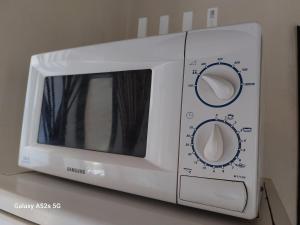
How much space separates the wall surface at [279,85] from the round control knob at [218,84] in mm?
433

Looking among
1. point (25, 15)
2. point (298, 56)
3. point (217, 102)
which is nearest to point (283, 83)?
point (298, 56)

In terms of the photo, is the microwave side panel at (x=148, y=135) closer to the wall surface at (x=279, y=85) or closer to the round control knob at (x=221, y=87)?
the round control knob at (x=221, y=87)

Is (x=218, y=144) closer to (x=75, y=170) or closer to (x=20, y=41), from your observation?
(x=75, y=170)

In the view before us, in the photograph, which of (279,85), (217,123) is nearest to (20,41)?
(217,123)

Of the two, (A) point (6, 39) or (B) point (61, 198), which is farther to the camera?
(A) point (6, 39)

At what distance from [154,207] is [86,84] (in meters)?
0.30

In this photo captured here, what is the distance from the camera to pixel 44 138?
0.57m

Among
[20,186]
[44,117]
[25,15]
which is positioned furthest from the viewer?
[25,15]

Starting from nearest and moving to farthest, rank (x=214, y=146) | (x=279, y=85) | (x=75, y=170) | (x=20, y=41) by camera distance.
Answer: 1. (x=214, y=146)
2. (x=75, y=170)
3. (x=20, y=41)
4. (x=279, y=85)

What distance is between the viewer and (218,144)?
35 cm

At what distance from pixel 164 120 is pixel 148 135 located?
4 centimetres

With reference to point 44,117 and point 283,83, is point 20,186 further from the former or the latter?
point 283,83

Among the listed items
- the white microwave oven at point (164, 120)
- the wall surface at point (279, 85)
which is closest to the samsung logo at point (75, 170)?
the white microwave oven at point (164, 120)

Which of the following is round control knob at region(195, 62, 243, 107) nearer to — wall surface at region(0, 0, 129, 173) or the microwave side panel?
the microwave side panel
